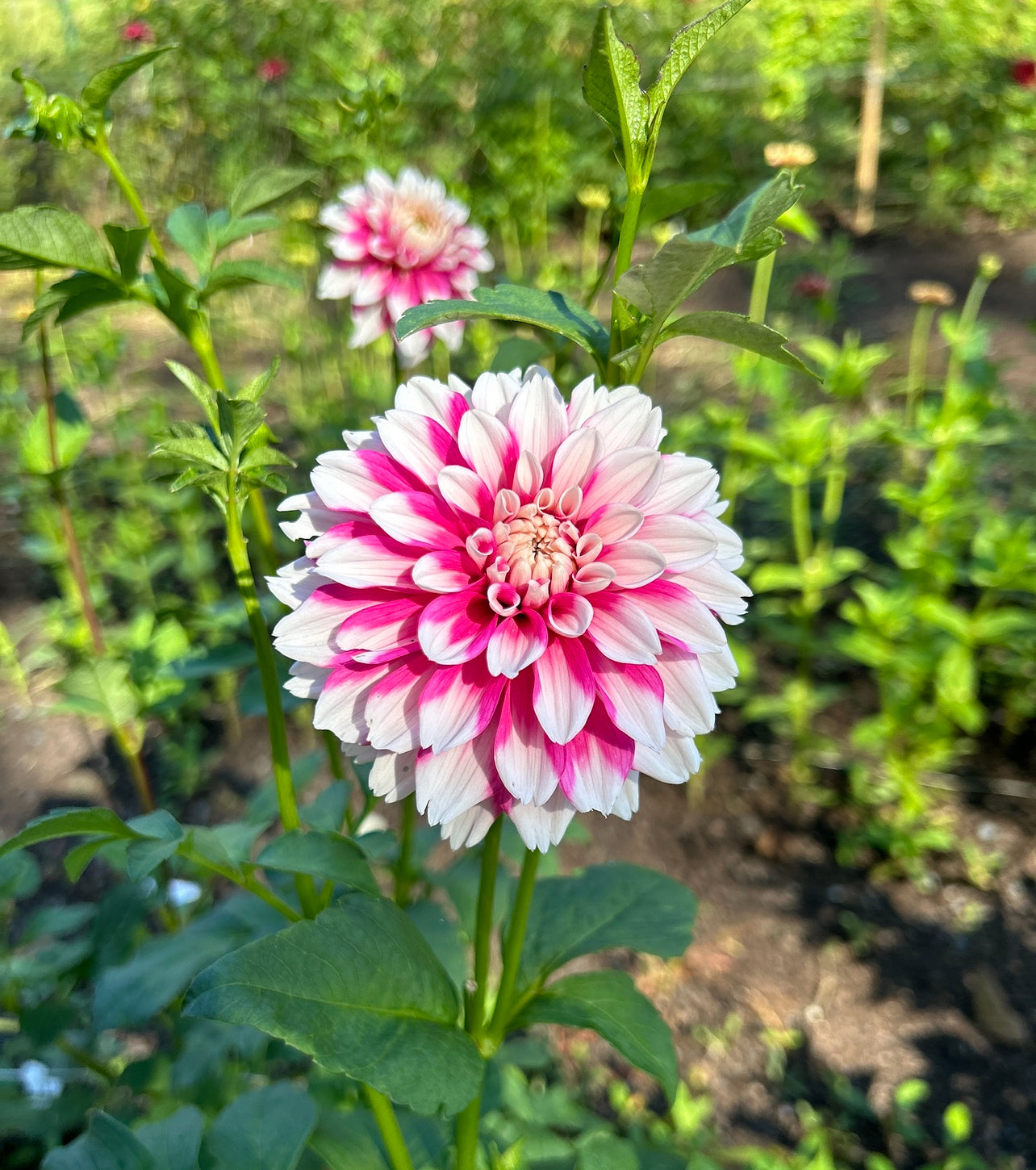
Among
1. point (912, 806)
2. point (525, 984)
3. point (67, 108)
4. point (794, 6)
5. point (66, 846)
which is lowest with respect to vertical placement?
point (66, 846)

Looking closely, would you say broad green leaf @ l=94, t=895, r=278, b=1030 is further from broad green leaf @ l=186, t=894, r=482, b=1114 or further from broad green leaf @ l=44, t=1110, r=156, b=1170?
broad green leaf @ l=186, t=894, r=482, b=1114

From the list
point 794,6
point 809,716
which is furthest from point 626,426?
point 794,6

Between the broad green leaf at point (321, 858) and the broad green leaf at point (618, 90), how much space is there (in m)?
0.51

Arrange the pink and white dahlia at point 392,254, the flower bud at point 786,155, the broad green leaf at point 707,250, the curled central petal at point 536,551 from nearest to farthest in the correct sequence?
the broad green leaf at point 707,250 < the curled central petal at point 536,551 < the pink and white dahlia at point 392,254 < the flower bud at point 786,155

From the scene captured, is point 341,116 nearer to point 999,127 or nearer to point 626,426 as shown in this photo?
point 626,426

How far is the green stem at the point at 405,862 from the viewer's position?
0.83 meters

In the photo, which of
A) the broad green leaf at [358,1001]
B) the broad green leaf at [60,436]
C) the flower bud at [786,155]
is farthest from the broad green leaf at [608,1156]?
the flower bud at [786,155]

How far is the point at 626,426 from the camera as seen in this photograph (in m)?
0.56

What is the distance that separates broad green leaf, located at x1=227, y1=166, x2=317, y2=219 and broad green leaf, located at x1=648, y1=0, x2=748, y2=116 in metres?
0.38

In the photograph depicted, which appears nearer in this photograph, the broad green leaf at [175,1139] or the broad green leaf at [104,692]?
the broad green leaf at [175,1139]

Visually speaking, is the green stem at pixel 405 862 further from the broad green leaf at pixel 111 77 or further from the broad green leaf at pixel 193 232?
the broad green leaf at pixel 111 77

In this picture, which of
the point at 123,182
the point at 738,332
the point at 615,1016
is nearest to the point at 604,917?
the point at 615,1016

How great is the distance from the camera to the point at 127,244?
652mm

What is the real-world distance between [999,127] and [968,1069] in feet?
17.5
